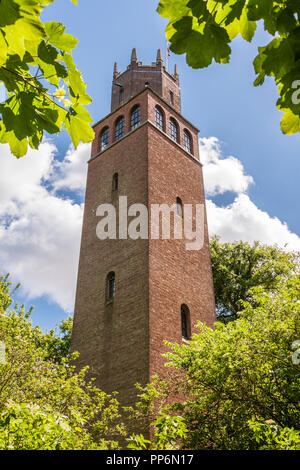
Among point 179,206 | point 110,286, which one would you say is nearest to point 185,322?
point 110,286

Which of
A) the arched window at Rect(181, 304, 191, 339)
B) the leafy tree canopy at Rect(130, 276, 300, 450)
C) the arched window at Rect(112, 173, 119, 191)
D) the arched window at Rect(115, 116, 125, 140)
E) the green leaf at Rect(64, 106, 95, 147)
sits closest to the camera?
the green leaf at Rect(64, 106, 95, 147)

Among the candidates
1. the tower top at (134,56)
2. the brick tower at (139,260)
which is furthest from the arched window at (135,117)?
the tower top at (134,56)

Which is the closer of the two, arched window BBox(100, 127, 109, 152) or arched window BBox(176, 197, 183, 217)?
arched window BBox(176, 197, 183, 217)

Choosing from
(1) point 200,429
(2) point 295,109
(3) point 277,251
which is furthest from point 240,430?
(3) point 277,251

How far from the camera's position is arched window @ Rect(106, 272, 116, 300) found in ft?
47.6

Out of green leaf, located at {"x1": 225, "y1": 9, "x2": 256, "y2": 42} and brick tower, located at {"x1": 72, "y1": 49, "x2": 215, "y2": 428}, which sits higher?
brick tower, located at {"x1": 72, "y1": 49, "x2": 215, "y2": 428}

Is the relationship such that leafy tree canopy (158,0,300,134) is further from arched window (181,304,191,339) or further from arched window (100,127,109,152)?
arched window (100,127,109,152)

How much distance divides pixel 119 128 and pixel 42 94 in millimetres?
17831

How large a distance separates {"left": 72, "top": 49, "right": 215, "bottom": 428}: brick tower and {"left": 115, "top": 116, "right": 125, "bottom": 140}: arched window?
5 centimetres

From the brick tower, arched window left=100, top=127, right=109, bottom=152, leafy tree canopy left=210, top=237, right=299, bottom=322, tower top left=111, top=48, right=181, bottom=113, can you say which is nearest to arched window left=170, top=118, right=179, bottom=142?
the brick tower

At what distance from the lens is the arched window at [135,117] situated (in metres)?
18.4

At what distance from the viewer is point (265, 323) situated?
7301 mm

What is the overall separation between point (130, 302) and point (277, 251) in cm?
1357

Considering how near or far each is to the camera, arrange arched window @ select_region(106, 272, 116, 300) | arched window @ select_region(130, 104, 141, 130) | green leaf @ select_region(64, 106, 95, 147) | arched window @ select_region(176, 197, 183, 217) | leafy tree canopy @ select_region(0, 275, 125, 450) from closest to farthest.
Result: green leaf @ select_region(64, 106, 95, 147)
leafy tree canopy @ select_region(0, 275, 125, 450)
arched window @ select_region(106, 272, 116, 300)
arched window @ select_region(176, 197, 183, 217)
arched window @ select_region(130, 104, 141, 130)
